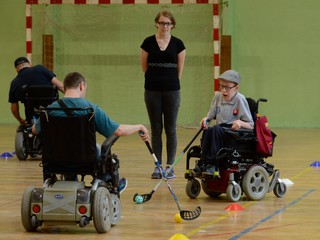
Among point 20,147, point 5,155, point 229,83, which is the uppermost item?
point 229,83

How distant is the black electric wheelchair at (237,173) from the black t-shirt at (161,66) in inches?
58.6

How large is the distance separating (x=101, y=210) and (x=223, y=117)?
1.91 metres

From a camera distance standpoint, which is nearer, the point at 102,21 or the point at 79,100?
the point at 79,100

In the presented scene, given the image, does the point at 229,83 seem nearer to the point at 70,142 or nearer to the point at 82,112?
the point at 82,112

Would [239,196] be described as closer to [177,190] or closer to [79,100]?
[177,190]

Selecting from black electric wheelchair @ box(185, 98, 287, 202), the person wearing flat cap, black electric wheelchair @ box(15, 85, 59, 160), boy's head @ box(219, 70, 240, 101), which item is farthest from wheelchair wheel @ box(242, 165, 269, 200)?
the person wearing flat cap

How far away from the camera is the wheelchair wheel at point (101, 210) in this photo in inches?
196

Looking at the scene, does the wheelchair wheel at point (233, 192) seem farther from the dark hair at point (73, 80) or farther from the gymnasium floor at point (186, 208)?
the dark hair at point (73, 80)

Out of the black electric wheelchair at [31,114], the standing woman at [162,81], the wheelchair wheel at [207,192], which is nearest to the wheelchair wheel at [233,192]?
the wheelchair wheel at [207,192]

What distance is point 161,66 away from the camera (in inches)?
313

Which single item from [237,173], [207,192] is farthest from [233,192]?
[207,192]

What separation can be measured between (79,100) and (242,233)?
1.29 metres

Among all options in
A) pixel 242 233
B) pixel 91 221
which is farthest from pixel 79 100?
pixel 242 233

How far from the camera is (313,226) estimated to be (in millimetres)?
5273
